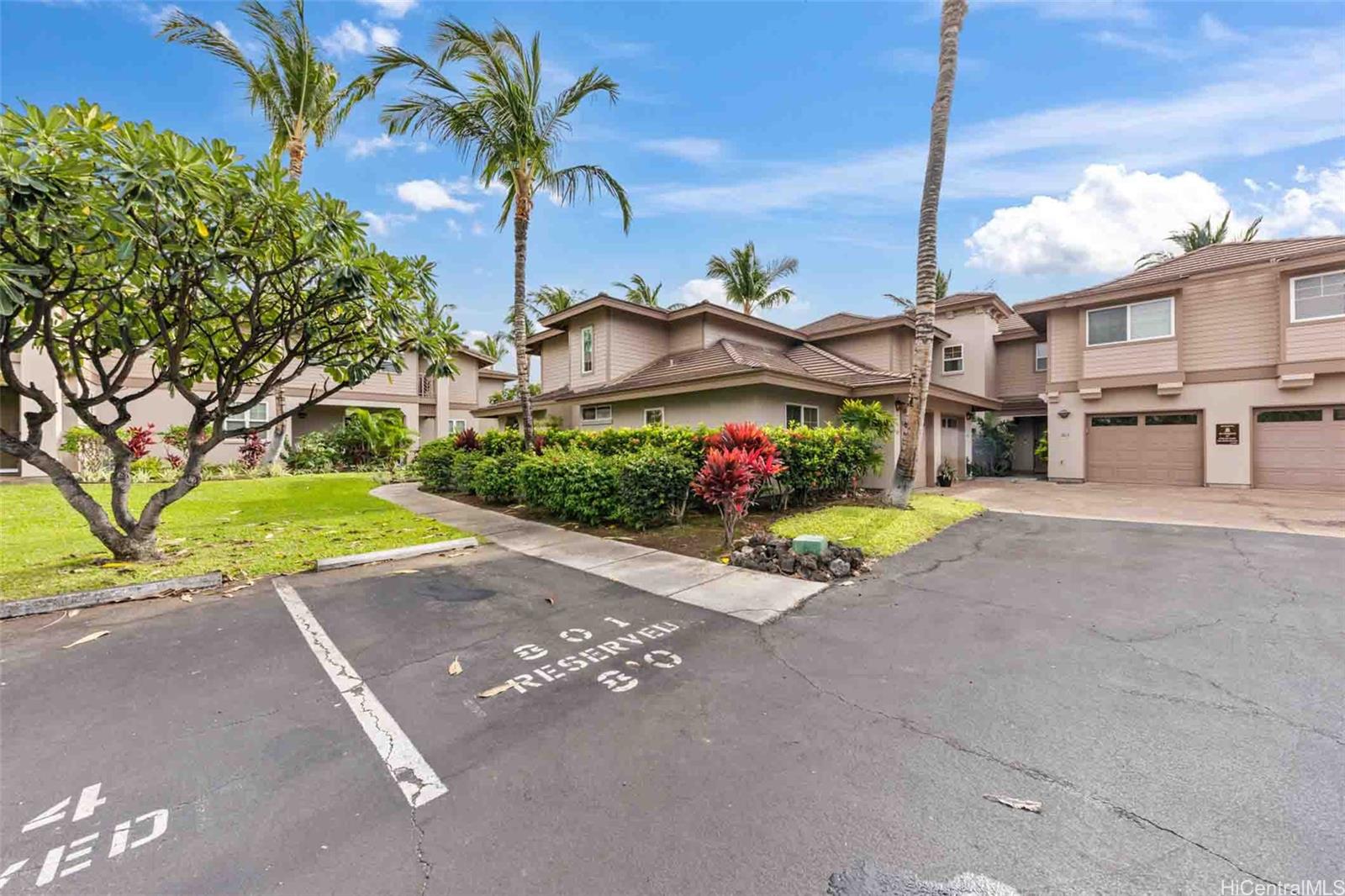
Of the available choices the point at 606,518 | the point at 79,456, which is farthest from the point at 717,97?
the point at 79,456

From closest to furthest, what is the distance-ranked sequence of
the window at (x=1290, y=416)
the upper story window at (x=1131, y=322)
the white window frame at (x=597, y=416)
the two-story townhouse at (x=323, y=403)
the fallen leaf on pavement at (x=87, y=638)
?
the fallen leaf on pavement at (x=87, y=638) → the window at (x=1290, y=416) → the upper story window at (x=1131, y=322) → the white window frame at (x=597, y=416) → the two-story townhouse at (x=323, y=403)

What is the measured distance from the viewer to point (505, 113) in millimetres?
11961

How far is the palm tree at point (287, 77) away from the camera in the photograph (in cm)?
1461

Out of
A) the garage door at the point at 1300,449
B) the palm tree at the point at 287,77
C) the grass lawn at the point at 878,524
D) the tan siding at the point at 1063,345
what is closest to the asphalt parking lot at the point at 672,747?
the grass lawn at the point at 878,524

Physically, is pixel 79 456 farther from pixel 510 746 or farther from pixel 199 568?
pixel 510 746

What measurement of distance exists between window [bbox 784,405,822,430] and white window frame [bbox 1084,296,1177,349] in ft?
32.8

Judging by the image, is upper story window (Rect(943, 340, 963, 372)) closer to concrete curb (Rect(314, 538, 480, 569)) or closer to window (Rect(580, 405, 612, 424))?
window (Rect(580, 405, 612, 424))

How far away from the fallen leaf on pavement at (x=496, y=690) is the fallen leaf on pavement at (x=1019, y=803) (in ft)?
9.88

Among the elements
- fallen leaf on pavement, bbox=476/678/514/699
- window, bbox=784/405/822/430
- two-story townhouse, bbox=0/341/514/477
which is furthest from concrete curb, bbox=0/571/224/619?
window, bbox=784/405/822/430

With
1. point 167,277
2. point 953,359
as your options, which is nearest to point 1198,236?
point 953,359

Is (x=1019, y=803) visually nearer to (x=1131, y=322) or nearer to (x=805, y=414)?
(x=805, y=414)

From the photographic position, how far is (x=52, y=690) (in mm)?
3727

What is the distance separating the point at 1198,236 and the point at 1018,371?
18595mm

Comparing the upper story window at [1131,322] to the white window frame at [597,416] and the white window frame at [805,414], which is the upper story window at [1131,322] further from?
the white window frame at [597,416]
